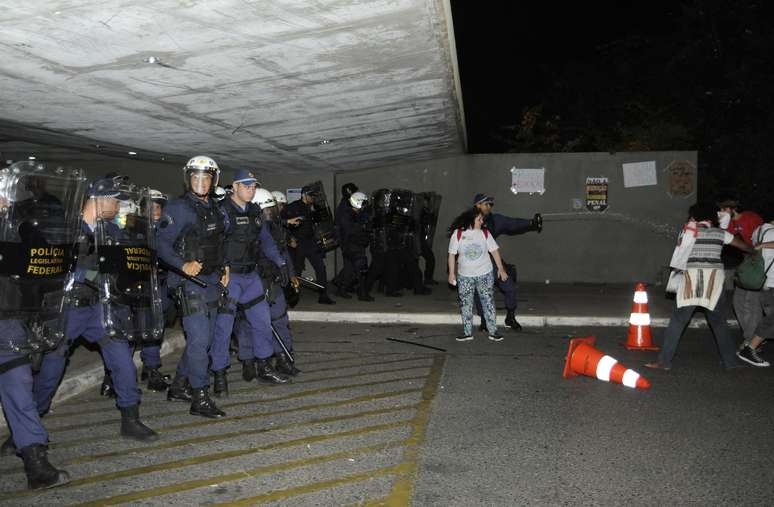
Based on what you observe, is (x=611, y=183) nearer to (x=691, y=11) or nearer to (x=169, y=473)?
(x=169, y=473)

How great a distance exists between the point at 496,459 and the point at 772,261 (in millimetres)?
4986

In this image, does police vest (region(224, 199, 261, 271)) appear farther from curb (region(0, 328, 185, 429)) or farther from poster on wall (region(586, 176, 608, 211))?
poster on wall (region(586, 176, 608, 211))

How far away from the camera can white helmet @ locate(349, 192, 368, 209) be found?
42.6 ft

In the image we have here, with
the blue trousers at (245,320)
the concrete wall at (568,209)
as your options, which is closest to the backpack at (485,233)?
the blue trousers at (245,320)

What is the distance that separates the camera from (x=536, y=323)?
10.8m

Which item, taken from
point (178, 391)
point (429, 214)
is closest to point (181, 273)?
point (178, 391)

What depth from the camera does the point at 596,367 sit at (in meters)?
7.12

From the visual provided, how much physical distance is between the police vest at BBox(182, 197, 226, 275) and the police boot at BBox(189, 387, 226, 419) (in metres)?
0.98

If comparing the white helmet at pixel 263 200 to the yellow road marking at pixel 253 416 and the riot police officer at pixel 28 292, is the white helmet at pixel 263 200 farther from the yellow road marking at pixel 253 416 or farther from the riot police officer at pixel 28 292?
the riot police officer at pixel 28 292

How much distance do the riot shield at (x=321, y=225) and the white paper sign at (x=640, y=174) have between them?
252 inches

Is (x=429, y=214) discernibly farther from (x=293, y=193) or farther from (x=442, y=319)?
(x=442, y=319)

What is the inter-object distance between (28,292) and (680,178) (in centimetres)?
1376

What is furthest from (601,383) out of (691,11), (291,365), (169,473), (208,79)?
(691,11)

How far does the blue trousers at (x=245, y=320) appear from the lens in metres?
6.34
